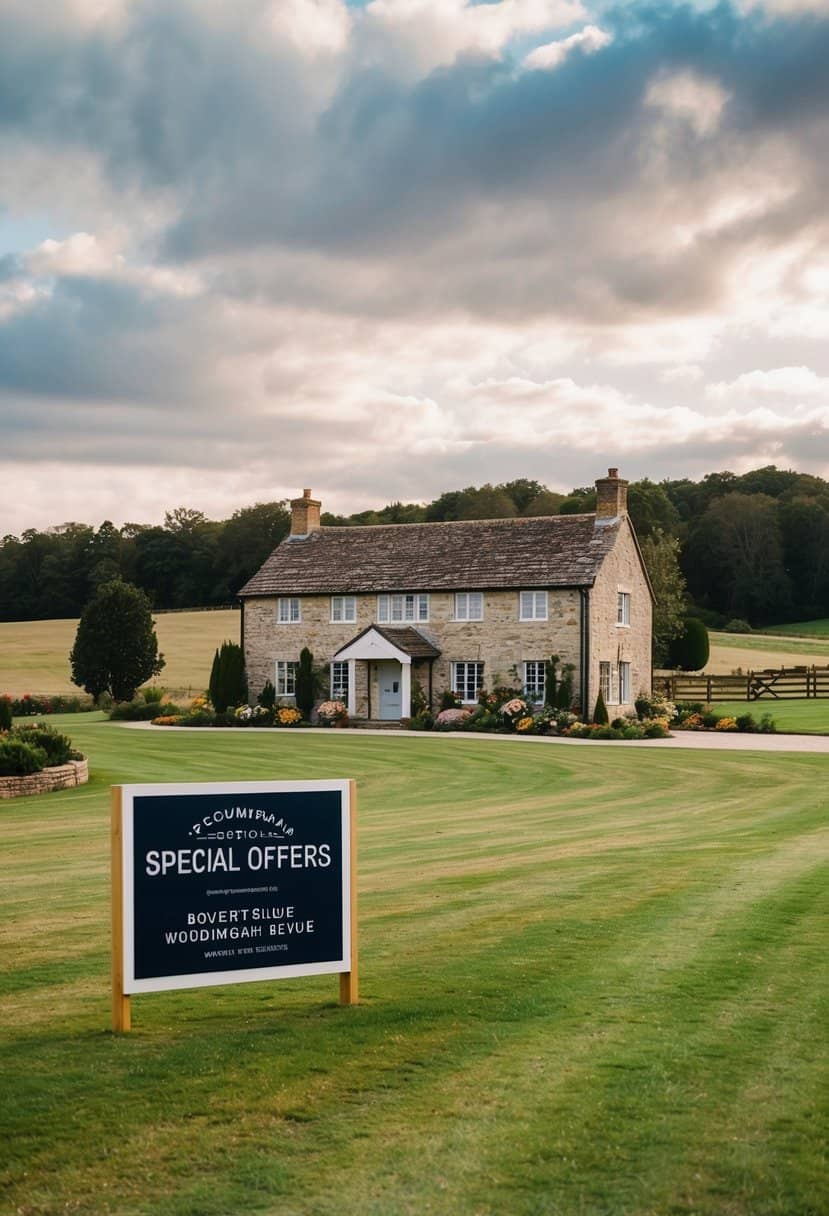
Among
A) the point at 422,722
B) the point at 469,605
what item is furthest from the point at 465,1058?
the point at 469,605

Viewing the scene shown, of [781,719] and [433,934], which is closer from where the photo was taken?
[433,934]

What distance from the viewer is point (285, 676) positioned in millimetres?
50938

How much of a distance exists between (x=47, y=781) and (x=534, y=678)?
2533 centimetres

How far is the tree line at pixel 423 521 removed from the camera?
108 meters

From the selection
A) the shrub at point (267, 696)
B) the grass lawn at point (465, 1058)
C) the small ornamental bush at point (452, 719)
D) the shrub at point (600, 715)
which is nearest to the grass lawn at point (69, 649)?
the shrub at point (267, 696)

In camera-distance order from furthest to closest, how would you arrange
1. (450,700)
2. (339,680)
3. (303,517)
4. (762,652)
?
(762,652) → (303,517) → (339,680) → (450,700)

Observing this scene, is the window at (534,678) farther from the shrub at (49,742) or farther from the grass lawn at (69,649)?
the shrub at (49,742)

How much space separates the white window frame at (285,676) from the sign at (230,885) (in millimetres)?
43454

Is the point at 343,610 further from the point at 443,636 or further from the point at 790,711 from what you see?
the point at 790,711

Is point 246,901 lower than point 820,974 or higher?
higher

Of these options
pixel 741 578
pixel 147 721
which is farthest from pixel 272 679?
pixel 741 578

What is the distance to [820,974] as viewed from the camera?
317 inches

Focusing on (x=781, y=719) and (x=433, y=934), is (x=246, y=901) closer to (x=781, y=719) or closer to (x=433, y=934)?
(x=433, y=934)

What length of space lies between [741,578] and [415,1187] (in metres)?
107
